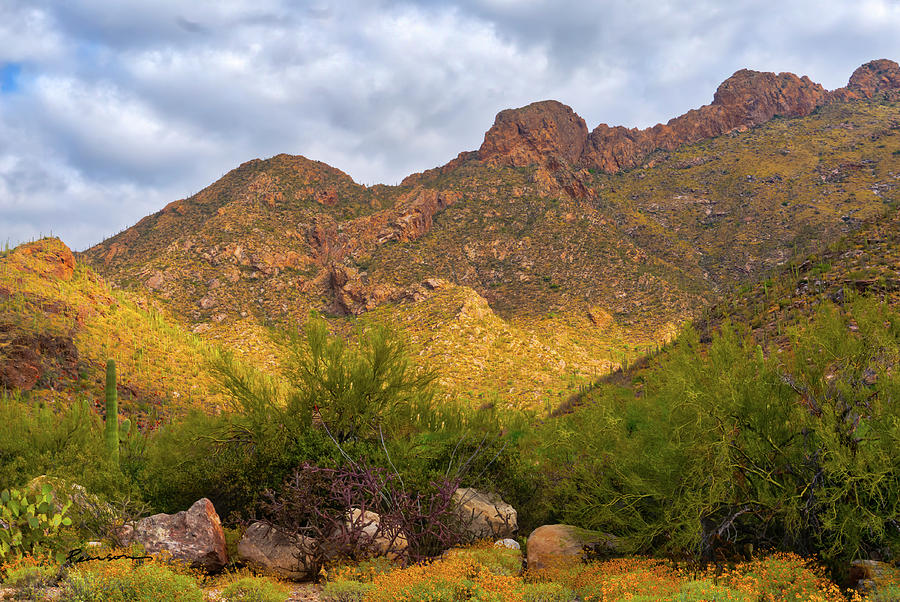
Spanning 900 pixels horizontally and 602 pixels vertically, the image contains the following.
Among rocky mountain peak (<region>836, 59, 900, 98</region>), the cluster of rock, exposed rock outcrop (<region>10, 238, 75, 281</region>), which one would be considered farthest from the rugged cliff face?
the cluster of rock

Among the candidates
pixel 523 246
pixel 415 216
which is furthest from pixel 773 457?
pixel 415 216

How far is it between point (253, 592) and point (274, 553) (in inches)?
114

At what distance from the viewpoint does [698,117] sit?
117 m

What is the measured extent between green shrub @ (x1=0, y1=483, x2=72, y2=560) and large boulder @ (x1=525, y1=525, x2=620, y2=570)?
8.38 metres

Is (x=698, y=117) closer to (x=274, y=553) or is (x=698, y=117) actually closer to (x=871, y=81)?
(x=871, y=81)

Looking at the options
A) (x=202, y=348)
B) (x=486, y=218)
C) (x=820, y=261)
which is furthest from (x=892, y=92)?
(x=202, y=348)

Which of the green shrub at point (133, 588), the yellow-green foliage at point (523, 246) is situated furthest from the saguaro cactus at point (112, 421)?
the yellow-green foliage at point (523, 246)

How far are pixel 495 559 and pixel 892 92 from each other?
464 ft

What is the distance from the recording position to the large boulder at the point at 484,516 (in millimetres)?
12328

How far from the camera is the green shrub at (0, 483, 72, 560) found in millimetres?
8719

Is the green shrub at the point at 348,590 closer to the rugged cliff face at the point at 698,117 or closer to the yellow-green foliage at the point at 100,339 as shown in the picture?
the yellow-green foliage at the point at 100,339

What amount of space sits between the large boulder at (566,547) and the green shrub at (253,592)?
16.1 ft

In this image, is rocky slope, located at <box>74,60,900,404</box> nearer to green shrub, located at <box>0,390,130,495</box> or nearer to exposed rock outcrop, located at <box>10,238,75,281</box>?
exposed rock outcrop, located at <box>10,238,75,281</box>

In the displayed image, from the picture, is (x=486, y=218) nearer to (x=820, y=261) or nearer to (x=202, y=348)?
(x=202, y=348)
